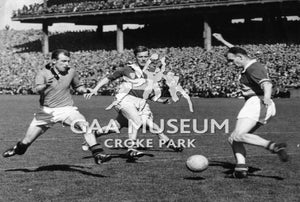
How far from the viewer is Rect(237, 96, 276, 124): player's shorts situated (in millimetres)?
8531

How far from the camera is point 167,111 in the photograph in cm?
2261

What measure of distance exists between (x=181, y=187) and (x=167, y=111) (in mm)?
14657

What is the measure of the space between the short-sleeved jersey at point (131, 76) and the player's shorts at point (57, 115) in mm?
1634

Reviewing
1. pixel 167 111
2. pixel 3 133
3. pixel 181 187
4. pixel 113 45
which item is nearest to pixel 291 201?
pixel 181 187

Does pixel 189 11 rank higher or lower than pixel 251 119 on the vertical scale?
higher

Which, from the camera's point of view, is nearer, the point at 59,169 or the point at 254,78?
the point at 254,78

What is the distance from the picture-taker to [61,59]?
8.99m

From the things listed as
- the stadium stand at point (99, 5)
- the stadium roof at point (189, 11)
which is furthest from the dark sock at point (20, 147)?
the stadium stand at point (99, 5)

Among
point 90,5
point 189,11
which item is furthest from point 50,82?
point 90,5

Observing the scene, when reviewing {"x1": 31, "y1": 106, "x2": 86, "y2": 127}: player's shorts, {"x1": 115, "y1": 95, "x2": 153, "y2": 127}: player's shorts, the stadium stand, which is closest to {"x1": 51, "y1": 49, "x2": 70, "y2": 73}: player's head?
{"x1": 31, "y1": 106, "x2": 86, "y2": 127}: player's shorts

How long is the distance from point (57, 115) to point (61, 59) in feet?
→ 2.70

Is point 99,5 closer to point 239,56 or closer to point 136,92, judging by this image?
point 136,92

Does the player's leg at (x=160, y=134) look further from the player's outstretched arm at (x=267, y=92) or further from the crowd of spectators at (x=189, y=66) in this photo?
the crowd of spectators at (x=189, y=66)

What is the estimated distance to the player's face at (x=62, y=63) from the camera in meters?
8.98
